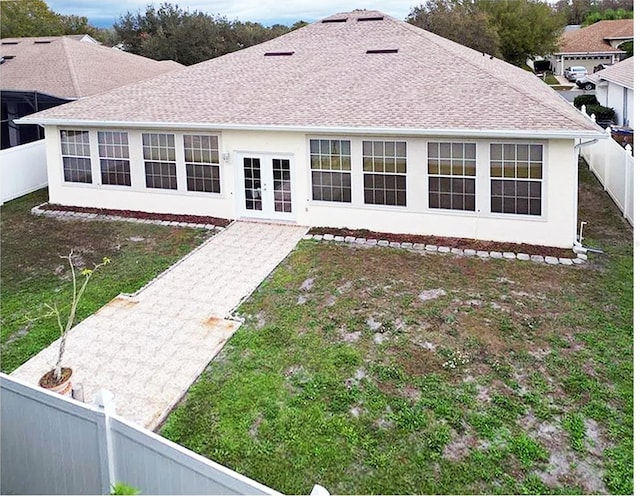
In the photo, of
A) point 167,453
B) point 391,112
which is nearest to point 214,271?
point 391,112

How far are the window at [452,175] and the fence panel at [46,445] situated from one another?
10157 mm

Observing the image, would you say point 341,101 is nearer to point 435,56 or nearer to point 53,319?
point 435,56

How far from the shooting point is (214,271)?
12.1 metres

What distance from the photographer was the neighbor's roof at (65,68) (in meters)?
24.1

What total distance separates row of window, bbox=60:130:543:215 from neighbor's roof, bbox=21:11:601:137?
52 cm

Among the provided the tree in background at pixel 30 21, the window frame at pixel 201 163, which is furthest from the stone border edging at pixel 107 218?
the tree in background at pixel 30 21

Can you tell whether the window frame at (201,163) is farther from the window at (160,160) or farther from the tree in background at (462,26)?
the tree in background at (462,26)

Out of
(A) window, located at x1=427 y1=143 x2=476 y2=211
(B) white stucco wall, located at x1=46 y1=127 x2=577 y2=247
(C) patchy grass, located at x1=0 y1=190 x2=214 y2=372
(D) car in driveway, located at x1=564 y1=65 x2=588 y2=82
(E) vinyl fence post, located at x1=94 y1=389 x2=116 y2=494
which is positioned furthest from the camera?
(D) car in driveway, located at x1=564 y1=65 x2=588 y2=82

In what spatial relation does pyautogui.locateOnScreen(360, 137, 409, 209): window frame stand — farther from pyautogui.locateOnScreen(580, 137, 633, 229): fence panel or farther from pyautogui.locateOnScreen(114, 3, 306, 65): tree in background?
pyautogui.locateOnScreen(114, 3, 306, 65): tree in background

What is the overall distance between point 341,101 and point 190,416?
986 centimetres

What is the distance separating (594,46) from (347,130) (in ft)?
174

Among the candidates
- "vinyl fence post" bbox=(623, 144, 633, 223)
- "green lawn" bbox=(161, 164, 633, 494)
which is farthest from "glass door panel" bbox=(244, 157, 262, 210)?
"vinyl fence post" bbox=(623, 144, 633, 223)

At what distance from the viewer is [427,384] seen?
780 cm

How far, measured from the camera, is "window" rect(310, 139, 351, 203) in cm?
1430
